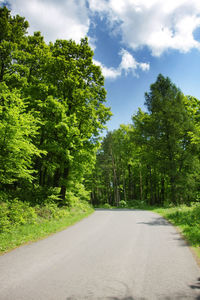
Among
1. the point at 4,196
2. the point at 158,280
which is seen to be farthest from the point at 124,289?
the point at 4,196

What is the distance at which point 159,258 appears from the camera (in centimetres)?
535

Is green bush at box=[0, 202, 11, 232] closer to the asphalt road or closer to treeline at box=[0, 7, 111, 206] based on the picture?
the asphalt road

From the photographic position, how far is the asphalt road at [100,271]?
3.49 meters

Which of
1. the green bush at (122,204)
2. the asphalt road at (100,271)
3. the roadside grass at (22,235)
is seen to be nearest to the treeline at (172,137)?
the green bush at (122,204)

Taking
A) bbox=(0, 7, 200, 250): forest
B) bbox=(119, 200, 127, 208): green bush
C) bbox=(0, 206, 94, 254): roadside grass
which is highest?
bbox=(0, 7, 200, 250): forest

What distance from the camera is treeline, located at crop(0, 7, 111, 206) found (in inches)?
540

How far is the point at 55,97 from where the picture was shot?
50.9ft

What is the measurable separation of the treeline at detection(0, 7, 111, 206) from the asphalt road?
7.41 meters

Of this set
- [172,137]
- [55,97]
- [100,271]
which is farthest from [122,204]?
[100,271]

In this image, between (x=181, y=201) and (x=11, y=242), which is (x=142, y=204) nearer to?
(x=181, y=201)

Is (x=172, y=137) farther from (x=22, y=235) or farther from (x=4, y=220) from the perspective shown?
(x=4, y=220)

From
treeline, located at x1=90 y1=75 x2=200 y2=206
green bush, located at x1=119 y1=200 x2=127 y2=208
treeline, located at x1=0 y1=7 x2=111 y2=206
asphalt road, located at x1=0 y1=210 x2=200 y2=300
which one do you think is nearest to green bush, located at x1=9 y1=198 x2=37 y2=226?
treeline, located at x1=0 y1=7 x2=111 y2=206

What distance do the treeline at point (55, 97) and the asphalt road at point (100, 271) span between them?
7.41 metres

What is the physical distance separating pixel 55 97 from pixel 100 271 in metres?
14.0
